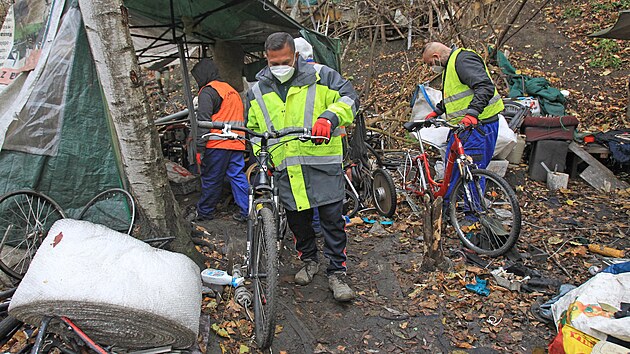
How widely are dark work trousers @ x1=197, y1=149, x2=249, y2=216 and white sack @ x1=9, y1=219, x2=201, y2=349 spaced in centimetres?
268

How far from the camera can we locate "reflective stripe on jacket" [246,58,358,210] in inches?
131

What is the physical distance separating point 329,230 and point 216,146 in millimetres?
2252

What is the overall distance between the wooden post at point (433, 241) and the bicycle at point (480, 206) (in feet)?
1.49

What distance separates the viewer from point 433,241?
4.09 meters

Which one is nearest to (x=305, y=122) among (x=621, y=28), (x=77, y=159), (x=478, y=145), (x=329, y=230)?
(x=329, y=230)

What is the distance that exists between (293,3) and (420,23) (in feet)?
19.9

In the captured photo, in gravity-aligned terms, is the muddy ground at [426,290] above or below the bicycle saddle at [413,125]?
below

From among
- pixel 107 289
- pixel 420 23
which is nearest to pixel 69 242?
pixel 107 289

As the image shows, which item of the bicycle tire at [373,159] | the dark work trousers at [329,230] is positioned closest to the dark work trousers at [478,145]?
the bicycle tire at [373,159]

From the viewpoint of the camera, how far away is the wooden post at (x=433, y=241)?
407 cm

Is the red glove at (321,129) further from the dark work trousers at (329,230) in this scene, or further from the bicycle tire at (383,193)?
the bicycle tire at (383,193)

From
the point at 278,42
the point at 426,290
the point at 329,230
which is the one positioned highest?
the point at 278,42

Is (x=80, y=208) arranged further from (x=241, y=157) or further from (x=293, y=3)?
(x=293, y=3)

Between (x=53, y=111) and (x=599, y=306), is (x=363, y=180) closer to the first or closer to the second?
(x=599, y=306)
